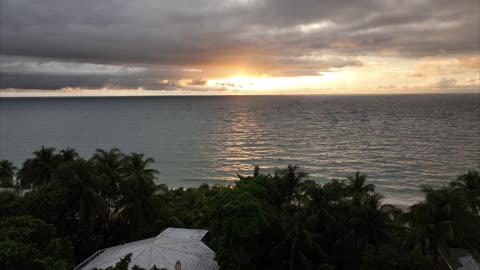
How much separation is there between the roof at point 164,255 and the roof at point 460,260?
669 inches

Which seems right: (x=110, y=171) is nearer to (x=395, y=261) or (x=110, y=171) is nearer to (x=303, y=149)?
(x=395, y=261)

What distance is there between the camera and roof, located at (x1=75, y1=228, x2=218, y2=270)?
2336 cm

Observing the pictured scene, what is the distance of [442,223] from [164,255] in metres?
19.6

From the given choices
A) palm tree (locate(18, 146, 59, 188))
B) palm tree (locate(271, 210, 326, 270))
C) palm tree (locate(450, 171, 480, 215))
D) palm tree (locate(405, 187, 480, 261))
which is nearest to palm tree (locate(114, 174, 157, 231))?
palm tree (locate(18, 146, 59, 188))

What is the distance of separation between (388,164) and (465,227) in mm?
55861

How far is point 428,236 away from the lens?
23.4m

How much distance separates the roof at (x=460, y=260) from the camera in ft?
79.1

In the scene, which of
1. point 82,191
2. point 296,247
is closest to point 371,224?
point 296,247

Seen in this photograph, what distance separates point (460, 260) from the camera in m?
25.0

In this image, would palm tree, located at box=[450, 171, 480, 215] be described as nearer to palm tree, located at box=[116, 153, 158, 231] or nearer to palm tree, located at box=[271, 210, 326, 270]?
palm tree, located at box=[271, 210, 326, 270]

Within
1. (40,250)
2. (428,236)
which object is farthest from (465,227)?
(40,250)

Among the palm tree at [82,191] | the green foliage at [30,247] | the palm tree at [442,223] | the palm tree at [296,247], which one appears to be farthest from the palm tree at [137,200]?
the palm tree at [442,223]

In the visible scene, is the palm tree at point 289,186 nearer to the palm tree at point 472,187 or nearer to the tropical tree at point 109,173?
the tropical tree at point 109,173

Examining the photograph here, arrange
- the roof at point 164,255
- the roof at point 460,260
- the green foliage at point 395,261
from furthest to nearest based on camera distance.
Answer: the roof at point 460,260
the roof at point 164,255
the green foliage at point 395,261
